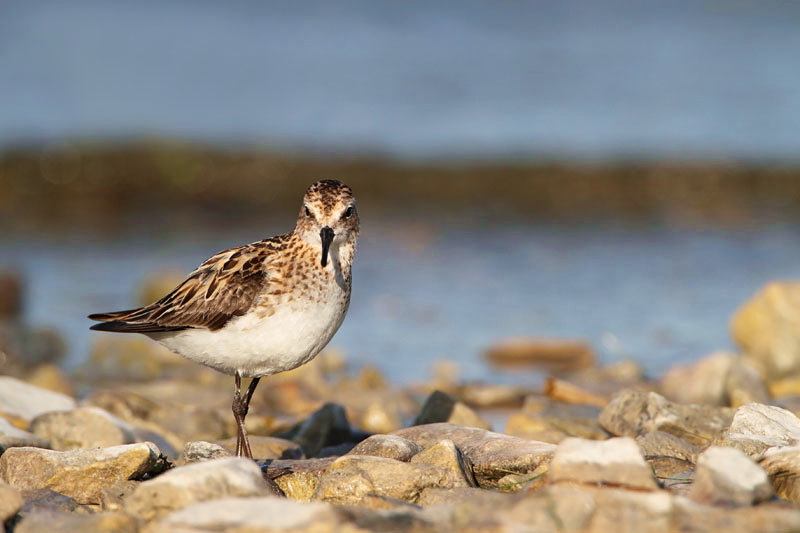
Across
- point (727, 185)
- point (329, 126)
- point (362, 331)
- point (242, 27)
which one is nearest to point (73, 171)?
point (329, 126)

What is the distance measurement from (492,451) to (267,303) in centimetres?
162

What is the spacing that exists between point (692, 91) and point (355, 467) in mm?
19416

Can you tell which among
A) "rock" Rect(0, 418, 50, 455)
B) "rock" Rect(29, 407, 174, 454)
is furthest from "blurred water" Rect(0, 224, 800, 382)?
"rock" Rect(0, 418, 50, 455)

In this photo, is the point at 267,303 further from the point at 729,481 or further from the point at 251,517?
the point at 729,481

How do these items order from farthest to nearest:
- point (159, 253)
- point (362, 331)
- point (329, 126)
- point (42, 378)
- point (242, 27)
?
point (242, 27)
point (329, 126)
point (159, 253)
point (362, 331)
point (42, 378)

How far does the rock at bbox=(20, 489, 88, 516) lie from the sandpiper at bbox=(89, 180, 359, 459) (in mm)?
1303

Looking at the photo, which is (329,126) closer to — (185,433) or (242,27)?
(242,27)

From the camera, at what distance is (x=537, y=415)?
737cm

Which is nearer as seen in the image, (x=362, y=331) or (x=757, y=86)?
(x=362, y=331)

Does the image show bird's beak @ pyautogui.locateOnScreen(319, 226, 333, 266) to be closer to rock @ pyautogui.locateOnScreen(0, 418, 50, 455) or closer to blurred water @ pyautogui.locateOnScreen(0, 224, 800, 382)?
rock @ pyautogui.locateOnScreen(0, 418, 50, 455)

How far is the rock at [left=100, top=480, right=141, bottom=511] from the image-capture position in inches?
192

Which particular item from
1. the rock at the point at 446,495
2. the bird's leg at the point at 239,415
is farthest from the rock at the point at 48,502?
the rock at the point at 446,495

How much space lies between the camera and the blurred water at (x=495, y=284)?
440 inches

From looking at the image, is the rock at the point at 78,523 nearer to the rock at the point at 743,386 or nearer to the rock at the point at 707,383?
the rock at the point at 707,383
